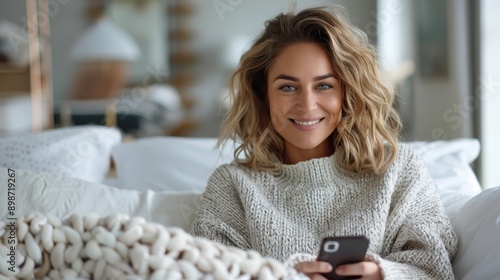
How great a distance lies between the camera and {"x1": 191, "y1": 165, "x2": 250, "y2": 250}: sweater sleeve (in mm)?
1477

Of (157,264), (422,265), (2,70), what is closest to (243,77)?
(422,265)

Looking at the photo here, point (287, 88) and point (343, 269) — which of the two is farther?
point (287, 88)

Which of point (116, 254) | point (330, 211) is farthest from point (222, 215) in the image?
point (116, 254)

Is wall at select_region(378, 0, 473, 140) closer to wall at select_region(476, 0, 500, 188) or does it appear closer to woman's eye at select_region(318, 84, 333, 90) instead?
wall at select_region(476, 0, 500, 188)

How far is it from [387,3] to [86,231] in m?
2.82

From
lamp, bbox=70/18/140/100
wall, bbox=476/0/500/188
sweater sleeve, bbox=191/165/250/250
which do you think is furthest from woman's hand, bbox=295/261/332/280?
lamp, bbox=70/18/140/100

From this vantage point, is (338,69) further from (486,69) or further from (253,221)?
(486,69)

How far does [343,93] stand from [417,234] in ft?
1.19

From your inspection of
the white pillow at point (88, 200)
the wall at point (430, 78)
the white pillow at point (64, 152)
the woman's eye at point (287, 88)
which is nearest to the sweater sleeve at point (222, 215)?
the white pillow at point (88, 200)

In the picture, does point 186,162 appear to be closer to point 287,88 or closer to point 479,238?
point 287,88

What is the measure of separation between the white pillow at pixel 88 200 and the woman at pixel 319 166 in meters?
0.14

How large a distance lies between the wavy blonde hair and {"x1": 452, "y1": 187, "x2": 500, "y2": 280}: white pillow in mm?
199

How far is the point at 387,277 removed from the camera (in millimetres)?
1247

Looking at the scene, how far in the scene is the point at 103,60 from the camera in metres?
3.76
